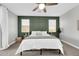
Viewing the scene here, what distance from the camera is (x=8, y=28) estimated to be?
4293mm

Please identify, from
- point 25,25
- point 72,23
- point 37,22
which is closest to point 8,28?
point 25,25

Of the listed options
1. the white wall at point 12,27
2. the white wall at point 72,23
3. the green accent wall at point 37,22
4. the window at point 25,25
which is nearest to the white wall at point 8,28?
the white wall at point 12,27

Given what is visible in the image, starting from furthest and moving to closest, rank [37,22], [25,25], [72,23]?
1. [37,22]
2. [25,25]
3. [72,23]

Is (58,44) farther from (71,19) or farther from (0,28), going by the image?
(0,28)

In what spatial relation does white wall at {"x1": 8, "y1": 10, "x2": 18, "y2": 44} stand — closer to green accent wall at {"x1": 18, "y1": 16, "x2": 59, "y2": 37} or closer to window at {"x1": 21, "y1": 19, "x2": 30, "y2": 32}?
green accent wall at {"x1": 18, "y1": 16, "x2": 59, "y2": 37}

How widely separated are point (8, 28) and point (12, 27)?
391mm

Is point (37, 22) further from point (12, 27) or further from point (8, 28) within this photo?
point (8, 28)

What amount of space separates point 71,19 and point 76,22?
0.30 metres

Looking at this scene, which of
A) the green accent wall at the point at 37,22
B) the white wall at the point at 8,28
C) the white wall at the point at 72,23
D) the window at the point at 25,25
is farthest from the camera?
the green accent wall at the point at 37,22

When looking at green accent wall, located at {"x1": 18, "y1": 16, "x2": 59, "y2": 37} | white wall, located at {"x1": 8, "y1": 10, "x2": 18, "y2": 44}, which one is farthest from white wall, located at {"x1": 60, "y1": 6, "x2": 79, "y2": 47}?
white wall, located at {"x1": 8, "y1": 10, "x2": 18, "y2": 44}

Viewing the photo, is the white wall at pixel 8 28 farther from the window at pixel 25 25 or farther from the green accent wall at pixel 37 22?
the window at pixel 25 25

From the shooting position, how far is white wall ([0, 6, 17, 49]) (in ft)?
12.6

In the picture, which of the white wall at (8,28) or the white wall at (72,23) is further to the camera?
the white wall at (8,28)

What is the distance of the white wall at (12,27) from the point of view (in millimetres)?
4387
